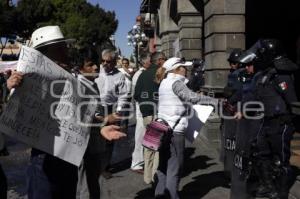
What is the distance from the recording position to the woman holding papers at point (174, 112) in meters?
5.87

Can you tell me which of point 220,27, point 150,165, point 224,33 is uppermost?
point 220,27

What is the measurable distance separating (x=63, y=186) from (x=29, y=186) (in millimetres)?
230

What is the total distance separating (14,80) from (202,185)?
4757 millimetres

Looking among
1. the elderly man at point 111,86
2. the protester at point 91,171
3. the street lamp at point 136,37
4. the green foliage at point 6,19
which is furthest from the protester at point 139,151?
the green foliage at point 6,19

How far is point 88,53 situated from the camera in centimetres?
678

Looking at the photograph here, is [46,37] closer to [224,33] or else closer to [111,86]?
[111,86]

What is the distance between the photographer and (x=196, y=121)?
247 inches

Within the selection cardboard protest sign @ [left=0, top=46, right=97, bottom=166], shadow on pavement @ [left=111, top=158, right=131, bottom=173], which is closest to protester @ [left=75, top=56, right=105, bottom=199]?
cardboard protest sign @ [left=0, top=46, right=97, bottom=166]

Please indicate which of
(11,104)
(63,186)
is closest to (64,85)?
(11,104)

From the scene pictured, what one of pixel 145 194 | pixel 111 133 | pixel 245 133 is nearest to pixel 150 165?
pixel 145 194

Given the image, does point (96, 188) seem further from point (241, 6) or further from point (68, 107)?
point (241, 6)

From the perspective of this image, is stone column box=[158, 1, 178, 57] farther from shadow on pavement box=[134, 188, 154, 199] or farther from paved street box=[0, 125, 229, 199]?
shadow on pavement box=[134, 188, 154, 199]

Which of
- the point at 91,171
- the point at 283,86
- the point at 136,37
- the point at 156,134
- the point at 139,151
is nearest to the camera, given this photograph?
the point at 91,171

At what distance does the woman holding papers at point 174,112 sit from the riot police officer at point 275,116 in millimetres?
755
